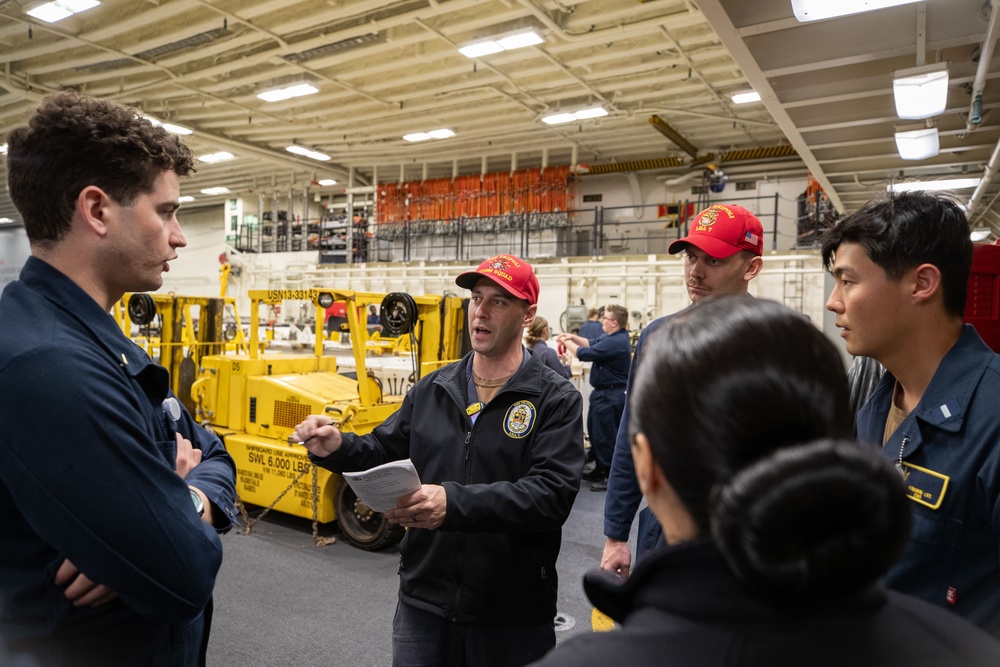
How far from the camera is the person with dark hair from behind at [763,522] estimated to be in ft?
1.92

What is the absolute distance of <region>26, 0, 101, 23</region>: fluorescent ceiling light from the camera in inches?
286

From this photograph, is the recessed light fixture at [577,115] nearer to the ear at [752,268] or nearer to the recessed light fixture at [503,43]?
the recessed light fixture at [503,43]

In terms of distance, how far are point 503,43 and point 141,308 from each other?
5.57 meters

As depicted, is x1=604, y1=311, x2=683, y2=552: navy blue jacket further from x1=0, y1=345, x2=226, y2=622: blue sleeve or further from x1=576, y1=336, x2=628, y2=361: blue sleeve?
x1=576, y1=336, x2=628, y2=361: blue sleeve

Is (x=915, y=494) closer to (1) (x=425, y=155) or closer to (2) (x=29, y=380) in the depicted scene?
(2) (x=29, y=380)

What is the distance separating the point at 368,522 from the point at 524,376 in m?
3.32

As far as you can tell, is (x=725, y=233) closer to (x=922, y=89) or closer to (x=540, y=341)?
(x=922, y=89)

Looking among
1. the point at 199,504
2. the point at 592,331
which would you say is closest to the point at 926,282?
the point at 199,504

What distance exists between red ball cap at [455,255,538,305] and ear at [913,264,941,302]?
1.13m

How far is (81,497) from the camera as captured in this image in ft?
3.26

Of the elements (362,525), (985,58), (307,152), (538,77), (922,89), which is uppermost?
(538,77)

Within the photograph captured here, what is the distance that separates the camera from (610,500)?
2.29 metres

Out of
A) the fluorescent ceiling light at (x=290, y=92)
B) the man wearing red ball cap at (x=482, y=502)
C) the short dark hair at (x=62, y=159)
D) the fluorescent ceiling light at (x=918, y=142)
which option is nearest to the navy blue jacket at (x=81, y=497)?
the short dark hair at (x=62, y=159)

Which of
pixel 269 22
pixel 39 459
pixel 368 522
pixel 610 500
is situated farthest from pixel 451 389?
pixel 269 22
